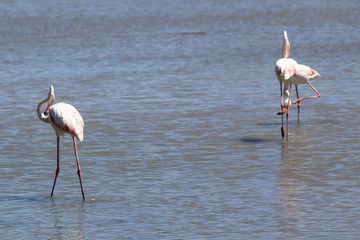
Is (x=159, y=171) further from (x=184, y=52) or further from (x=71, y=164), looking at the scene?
(x=184, y=52)

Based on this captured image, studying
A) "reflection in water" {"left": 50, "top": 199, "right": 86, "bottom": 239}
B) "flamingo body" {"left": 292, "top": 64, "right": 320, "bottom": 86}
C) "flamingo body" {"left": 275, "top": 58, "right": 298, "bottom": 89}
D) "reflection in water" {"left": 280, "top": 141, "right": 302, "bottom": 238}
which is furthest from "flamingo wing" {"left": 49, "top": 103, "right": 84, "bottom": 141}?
"flamingo body" {"left": 292, "top": 64, "right": 320, "bottom": 86}

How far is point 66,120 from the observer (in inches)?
302

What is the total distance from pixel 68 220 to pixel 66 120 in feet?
3.28

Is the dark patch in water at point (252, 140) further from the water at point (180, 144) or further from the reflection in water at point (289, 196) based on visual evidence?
the reflection in water at point (289, 196)

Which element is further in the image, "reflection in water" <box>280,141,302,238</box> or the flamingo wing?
the flamingo wing

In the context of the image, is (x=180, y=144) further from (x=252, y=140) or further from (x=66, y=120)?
(x=66, y=120)

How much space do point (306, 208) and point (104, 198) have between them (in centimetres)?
195

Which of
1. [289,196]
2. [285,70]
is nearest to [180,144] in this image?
[285,70]

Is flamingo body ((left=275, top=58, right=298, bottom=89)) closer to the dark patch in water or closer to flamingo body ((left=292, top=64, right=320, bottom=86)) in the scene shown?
flamingo body ((left=292, top=64, right=320, bottom=86))

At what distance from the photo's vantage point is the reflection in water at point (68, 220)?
6.84 meters

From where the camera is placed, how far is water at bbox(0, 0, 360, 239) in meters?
7.15

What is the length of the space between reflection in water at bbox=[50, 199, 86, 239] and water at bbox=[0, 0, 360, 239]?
0.02 m

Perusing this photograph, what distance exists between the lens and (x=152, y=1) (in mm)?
44406

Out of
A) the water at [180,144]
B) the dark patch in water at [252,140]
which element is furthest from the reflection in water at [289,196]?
the dark patch in water at [252,140]
